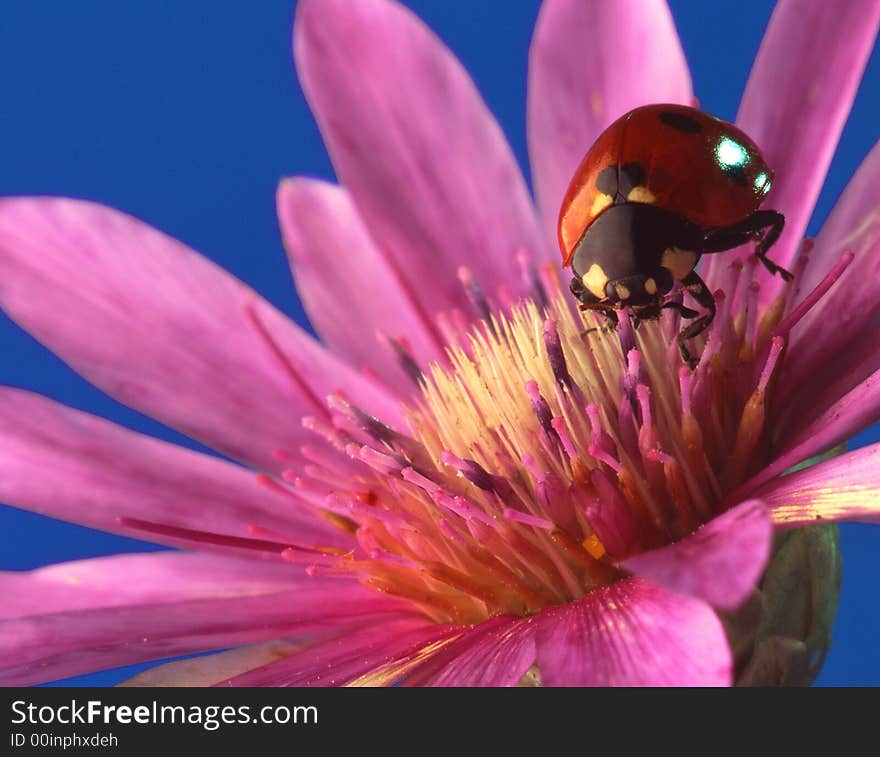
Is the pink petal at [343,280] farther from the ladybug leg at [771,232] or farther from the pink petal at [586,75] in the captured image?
the ladybug leg at [771,232]

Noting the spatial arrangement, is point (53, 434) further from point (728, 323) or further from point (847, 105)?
point (847, 105)

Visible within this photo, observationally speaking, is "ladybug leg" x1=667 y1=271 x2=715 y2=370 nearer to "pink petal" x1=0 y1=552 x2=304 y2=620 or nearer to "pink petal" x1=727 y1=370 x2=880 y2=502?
"pink petal" x1=727 y1=370 x2=880 y2=502

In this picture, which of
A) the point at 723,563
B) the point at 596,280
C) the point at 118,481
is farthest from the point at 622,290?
the point at 118,481

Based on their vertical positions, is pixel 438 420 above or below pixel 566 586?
above

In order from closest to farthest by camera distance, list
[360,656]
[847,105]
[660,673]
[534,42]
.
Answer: [660,673] → [360,656] → [847,105] → [534,42]

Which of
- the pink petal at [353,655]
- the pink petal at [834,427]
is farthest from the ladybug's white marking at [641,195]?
the pink petal at [353,655]

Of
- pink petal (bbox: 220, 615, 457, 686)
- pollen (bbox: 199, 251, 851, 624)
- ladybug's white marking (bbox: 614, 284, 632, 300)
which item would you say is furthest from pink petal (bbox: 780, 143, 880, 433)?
pink petal (bbox: 220, 615, 457, 686)
